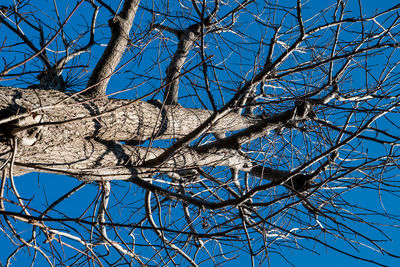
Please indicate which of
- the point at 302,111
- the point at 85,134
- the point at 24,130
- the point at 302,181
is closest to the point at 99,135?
the point at 85,134

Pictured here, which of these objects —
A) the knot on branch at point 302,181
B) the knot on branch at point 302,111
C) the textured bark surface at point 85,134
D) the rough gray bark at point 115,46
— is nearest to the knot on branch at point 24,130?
the textured bark surface at point 85,134

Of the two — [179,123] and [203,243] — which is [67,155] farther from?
[203,243]

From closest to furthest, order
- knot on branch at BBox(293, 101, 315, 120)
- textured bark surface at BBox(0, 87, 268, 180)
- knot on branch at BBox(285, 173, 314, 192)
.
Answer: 1. textured bark surface at BBox(0, 87, 268, 180)
2. knot on branch at BBox(293, 101, 315, 120)
3. knot on branch at BBox(285, 173, 314, 192)

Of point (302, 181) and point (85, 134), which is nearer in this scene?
point (85, 134)

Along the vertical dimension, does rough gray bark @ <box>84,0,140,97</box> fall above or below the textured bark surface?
above

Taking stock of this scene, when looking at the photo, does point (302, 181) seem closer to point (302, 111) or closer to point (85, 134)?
point (302, 111)

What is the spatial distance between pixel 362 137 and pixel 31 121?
5.52 feet

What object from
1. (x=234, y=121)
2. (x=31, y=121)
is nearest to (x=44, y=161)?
(x=31, y=121)

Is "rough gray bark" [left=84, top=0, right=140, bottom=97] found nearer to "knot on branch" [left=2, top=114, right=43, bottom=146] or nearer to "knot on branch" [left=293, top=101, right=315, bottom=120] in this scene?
"knot on branch" [left=2, top=114, right=43, bottom=146]

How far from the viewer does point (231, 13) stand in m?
2.67

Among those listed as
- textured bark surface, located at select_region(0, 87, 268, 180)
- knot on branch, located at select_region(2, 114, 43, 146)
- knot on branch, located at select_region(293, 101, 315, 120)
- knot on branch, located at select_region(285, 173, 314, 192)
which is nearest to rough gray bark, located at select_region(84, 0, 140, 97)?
textured bark surface, located at select_region(0, 87, 268, 180)

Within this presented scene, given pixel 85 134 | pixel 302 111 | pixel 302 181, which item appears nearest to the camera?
pixel 85 134

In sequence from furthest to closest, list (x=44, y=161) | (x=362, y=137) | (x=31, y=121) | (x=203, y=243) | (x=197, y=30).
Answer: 1. (x=197, y=30)
2. (x=203, y=243)
3. (x=362, y=137)
4. (x=44, y=161)
5. (x=31, y=121)

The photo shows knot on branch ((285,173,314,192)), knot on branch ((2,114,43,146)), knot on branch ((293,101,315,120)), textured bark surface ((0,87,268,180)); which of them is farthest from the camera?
knot on branch ((285,173,314,192))
